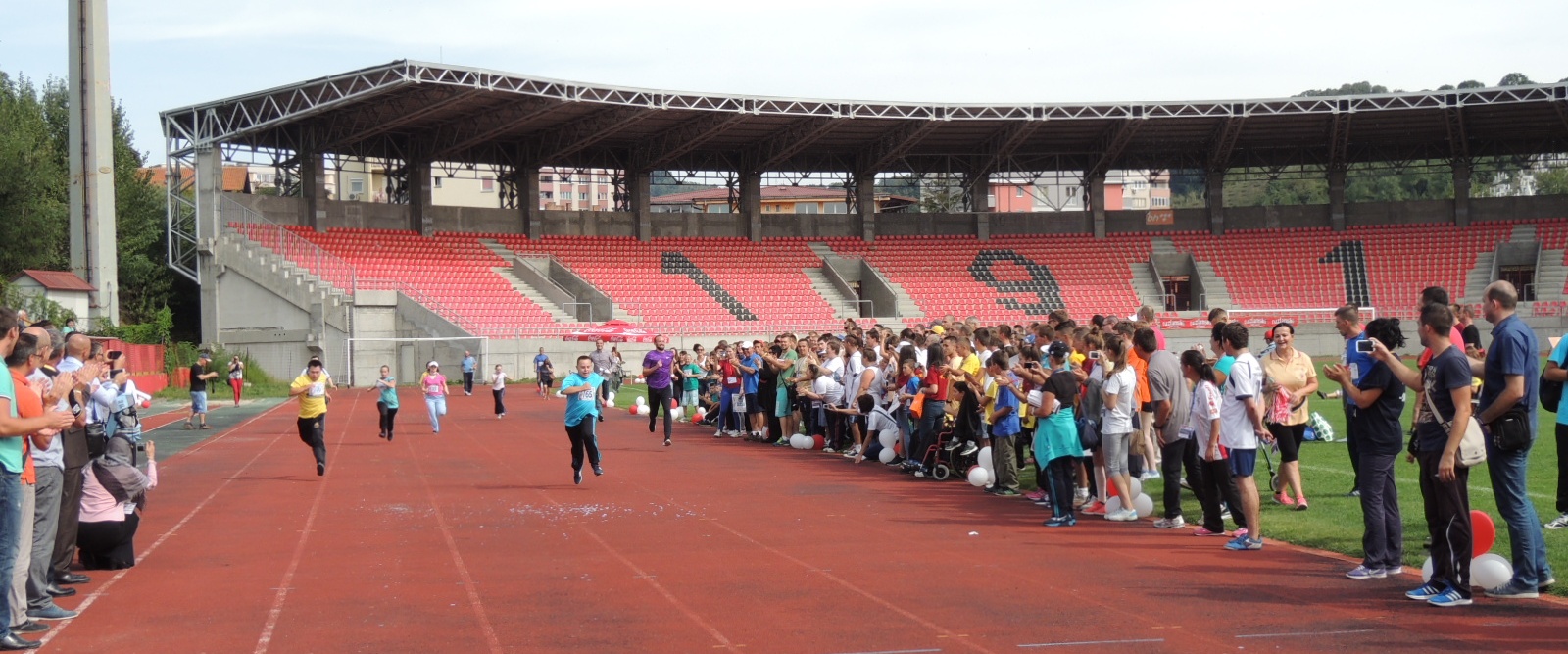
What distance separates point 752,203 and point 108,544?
45.1 m

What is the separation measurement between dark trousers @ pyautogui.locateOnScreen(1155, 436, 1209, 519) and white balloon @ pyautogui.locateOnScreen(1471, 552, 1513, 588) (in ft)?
10.3

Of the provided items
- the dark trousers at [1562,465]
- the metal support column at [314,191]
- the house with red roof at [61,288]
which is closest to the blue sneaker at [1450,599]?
the dark trousers at [1562,465]

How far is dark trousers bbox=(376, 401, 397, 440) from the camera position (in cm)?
2217

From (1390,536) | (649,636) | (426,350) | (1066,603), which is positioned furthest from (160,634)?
(426,350)

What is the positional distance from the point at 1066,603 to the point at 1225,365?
178 inches

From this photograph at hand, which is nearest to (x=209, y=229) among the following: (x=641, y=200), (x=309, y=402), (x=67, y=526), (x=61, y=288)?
(x=61, y=288)

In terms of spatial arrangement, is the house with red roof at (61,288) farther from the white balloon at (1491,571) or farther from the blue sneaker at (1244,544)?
the white balloon at (1491,571)

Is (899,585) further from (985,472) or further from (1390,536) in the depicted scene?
(985,472)

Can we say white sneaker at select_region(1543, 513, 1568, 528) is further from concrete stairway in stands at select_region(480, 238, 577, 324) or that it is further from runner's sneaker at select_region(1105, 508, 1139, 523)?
concrete stairway in stands at select_region(480, 238, 577, 324)

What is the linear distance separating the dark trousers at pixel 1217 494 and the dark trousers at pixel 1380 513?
144 cm

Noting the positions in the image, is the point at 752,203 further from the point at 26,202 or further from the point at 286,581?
the point at 286,581

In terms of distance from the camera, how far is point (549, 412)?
30.5 meters

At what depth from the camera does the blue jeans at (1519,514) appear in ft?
25.5

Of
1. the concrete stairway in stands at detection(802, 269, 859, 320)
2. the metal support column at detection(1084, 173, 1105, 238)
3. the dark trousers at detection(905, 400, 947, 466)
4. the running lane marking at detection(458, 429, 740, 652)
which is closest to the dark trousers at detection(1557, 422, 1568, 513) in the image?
the running lane marking at detection(458, 429, 740, 652)
